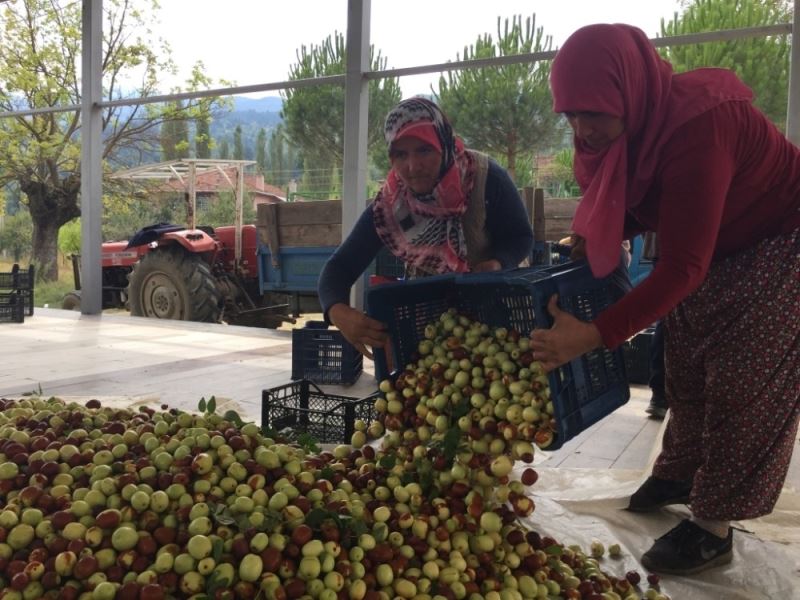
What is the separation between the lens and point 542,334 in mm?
A: 1626

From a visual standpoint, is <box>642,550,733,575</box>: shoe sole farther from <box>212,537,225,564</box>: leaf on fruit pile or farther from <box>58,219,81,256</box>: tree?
<box>58,219,81,256</box>: tree

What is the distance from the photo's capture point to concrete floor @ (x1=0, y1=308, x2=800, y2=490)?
3490 millimetres

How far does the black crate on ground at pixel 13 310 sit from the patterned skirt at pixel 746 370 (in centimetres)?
783

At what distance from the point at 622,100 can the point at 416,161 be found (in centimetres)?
76

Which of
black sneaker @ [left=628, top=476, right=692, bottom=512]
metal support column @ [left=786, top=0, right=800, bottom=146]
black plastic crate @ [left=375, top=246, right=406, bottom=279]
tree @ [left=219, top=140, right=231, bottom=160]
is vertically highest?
tree @ [left=219, top=140, right=231, bottom=160]

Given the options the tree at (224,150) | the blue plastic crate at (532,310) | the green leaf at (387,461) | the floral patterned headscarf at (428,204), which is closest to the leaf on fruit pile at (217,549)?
the green leaf at (387,461)

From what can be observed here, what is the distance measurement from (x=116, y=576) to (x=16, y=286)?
792 centimetres

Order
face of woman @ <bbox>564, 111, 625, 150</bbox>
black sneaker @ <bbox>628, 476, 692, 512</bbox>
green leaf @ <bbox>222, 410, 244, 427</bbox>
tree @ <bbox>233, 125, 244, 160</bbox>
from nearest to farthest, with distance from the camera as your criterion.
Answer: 1. face of woman @ <bbox>564, 111, 625, 150</bbox>
2. green leaf @ <bbox>222, 410, 244, 427</bbox>
3. black sneaker @ <bbox>628, 476, 692, 512</bbox>
4. tree @ <bbox>233, 125, 244, 160</bbox>

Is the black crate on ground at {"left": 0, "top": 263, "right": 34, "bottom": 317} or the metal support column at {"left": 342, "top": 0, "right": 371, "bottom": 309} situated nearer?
the metal support column at {"left": 342, "top": 0, "right": 371, "bottom": 309}

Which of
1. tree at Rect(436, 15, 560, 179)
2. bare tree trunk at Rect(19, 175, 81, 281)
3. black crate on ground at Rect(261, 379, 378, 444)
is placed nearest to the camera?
black crate on ground at Rect(261, 379, 378, 444)

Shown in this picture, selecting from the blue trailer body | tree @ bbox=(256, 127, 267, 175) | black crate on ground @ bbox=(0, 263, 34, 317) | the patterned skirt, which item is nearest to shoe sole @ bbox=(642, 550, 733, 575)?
the patterned skirt

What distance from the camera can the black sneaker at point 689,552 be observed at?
208 cm

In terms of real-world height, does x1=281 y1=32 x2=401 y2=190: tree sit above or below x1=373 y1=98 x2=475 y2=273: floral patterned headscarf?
above

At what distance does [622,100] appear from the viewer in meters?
1.66
